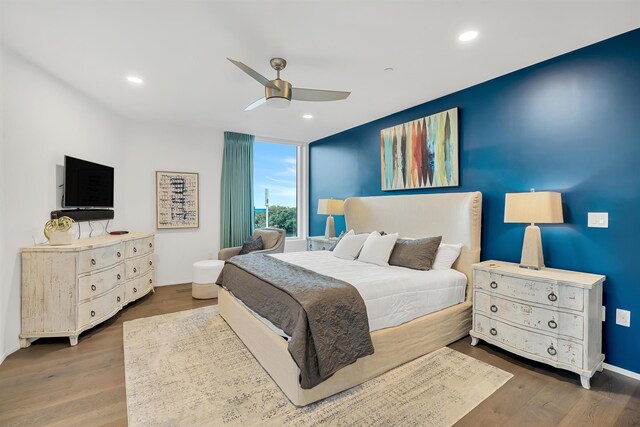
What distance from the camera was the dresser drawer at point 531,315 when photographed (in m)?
2.20

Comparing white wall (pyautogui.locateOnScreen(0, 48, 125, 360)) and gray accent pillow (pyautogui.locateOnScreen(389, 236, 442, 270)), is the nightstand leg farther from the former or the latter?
white wall (pyautogui.locateOnScreen(0, 48, 125, 360))

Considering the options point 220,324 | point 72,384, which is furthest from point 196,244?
point 72,384

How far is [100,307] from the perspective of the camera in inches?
122

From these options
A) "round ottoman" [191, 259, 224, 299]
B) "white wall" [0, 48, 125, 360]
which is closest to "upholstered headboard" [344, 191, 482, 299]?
"round ottoman" [191, 259, 224, 299]

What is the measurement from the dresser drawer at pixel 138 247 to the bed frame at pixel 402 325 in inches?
55.2

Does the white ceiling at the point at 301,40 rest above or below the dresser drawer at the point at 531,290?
above

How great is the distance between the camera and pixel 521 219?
8.51 ft

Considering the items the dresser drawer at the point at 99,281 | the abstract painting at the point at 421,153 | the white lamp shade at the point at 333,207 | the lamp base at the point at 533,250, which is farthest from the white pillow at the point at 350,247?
the dresser drawer at the point at 99,281

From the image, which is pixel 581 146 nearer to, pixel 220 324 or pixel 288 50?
pixel 288 50

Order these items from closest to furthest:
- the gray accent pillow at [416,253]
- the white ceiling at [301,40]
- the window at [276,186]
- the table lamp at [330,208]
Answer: the white ceiling at [301,40], the gray accent pillow at [416,253], the table lamp at [330,208], the window at [276,186]

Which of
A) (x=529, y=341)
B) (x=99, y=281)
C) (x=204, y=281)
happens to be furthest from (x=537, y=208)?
(x=99, y=281)

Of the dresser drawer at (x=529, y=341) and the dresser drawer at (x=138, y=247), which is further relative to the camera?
the dresser drawer at (x=138, y=247)

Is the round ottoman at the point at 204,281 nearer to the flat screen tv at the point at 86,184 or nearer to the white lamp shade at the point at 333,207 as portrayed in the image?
the flat screen tv at the point at 86,184

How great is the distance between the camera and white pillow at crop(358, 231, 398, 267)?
10.9 feet
